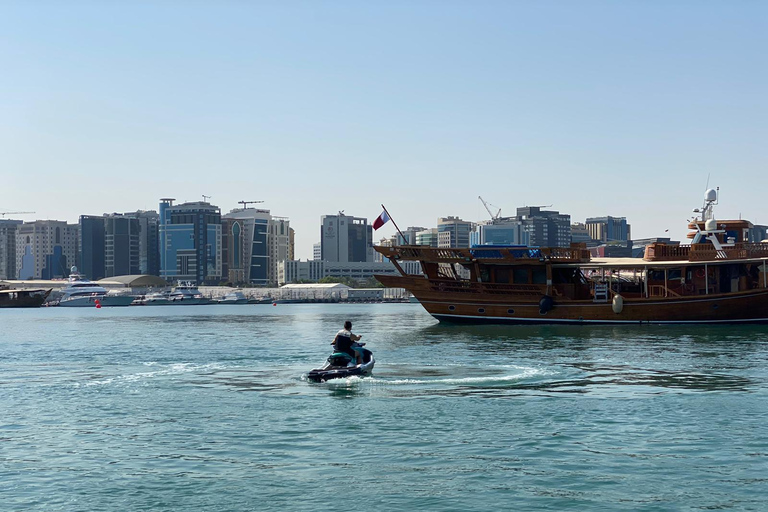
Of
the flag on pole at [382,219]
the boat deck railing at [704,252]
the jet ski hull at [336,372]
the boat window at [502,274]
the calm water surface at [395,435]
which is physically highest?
the flag on pole at [382,219]

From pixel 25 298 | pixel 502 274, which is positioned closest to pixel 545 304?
pixel 502 274

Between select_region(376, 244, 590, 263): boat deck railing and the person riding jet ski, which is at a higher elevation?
select_region(376, 244, 590, 263): boat deck railing

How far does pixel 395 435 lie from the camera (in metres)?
21.3

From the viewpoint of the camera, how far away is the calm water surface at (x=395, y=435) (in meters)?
16.2

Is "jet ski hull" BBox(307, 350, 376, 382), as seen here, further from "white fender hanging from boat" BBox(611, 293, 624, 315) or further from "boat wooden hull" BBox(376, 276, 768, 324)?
"white fender hanging from boat" BBox(611, 293, 624, 315)

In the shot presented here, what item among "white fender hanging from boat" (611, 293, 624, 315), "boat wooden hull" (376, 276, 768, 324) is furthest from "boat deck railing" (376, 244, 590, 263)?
"white fender hanging from boat" (611, 293, 624, 315)

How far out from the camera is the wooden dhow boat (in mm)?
60469

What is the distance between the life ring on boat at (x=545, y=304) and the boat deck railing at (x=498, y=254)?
2.92m

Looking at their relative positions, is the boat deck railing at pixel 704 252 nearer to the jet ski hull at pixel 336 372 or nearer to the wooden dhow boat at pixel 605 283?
the wooden dhow boat at pixel 605 283

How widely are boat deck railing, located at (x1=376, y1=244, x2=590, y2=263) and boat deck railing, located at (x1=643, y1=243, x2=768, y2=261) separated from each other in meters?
5.33

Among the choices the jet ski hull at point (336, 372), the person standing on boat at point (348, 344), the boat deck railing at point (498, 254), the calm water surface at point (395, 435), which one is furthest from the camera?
the boat deck railing at point (498, 254)

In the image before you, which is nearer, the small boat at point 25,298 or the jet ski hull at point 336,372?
the jet ski hull at point 336,372

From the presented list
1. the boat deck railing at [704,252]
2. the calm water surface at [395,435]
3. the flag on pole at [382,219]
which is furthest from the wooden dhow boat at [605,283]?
the calm water surface at [395,435]

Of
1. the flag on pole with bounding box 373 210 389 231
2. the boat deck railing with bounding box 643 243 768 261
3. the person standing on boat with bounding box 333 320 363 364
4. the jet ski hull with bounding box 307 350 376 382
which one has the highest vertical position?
the flag on pole with bounding box 373 210 389 231
